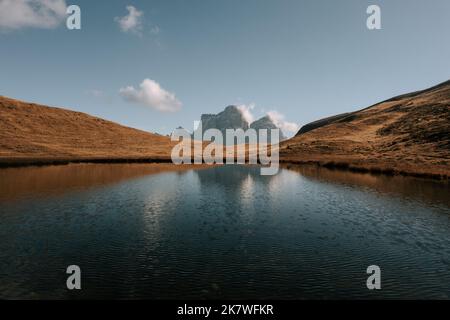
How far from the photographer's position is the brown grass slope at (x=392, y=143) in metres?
84.1

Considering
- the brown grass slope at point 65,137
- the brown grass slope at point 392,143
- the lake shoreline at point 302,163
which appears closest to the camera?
the lake shoreline at point 302,163

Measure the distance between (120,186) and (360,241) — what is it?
39448mm

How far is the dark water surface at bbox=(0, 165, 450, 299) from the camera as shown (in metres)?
17.0

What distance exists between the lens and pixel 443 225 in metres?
30.0

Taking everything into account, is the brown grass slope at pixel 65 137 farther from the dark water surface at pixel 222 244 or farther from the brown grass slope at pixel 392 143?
the dark water surface at pixel 222 244

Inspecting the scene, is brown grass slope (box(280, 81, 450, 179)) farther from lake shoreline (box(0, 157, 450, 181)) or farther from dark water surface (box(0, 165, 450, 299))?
dark water surface (box(0, 165, 450, 299))

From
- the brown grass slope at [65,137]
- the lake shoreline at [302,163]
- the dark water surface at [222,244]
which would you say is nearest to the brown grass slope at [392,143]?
the lake shoreline at [302,163]

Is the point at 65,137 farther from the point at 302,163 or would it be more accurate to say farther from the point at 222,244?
the point at 222,244

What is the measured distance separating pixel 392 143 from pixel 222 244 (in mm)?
119407

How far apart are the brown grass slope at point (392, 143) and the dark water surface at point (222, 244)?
1567 inches

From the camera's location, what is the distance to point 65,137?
508ft

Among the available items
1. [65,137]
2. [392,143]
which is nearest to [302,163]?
[392,143]
